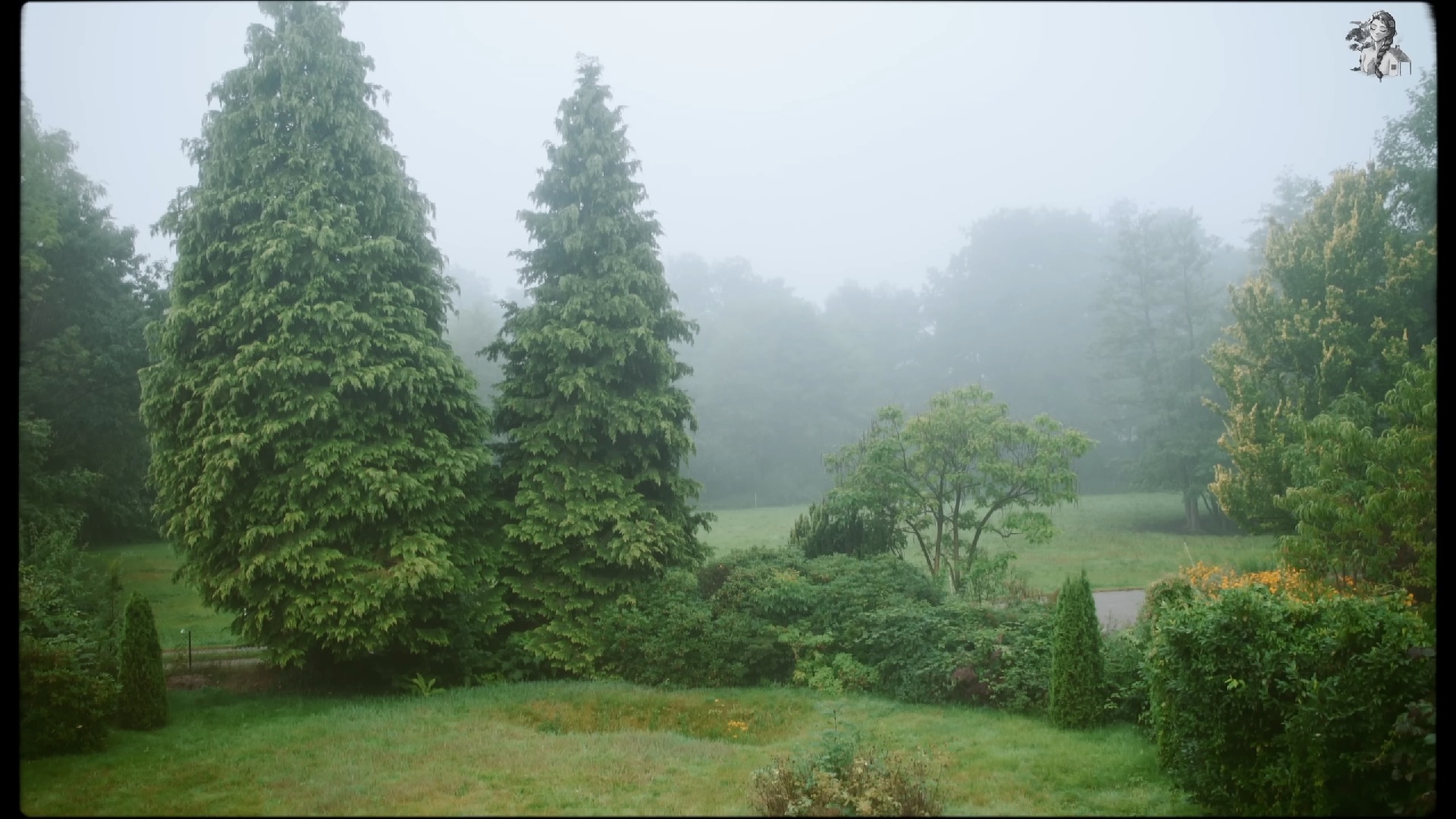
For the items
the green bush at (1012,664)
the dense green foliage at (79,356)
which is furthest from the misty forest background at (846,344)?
the green bush at (1012,664)

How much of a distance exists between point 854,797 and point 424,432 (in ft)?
25.9

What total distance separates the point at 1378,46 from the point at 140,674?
45.6ft

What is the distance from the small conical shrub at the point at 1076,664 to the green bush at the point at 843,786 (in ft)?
9.55

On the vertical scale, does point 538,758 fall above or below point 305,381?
below

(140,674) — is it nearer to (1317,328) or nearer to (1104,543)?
(1317,328)

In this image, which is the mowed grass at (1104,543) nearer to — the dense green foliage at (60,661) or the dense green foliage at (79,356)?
the dense green foliage at (60,661)

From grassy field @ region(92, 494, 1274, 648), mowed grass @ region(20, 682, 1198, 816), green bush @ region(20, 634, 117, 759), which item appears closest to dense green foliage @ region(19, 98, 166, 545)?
grassy field @ region(92, 494, 1274, 648)

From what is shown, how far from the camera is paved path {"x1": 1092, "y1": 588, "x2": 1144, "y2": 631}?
607 inches

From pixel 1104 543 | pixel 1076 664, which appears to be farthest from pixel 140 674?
pixel 1104 543

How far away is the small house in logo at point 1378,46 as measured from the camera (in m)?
7.49

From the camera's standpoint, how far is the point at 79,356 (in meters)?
12.7

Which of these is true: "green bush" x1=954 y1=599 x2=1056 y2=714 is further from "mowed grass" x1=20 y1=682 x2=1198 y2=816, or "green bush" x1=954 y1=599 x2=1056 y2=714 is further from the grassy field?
the grassy field

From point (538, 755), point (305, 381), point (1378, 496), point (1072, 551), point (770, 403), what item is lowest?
point (538, 755)

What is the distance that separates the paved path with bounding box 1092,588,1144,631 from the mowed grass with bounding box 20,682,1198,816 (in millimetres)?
5883
